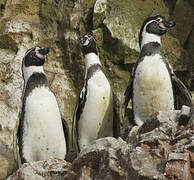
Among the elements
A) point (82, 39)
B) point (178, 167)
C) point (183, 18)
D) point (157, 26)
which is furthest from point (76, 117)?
point (183, 18)

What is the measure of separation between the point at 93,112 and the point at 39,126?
72cm

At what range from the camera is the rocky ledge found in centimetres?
326

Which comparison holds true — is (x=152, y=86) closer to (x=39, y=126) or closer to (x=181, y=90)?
(x=181, y=90)

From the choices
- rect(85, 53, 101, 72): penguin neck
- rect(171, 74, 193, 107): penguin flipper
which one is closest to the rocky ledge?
rect(171, 74, 193, 107): penguin flipper

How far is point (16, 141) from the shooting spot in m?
5.25

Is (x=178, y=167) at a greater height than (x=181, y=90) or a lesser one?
lesser

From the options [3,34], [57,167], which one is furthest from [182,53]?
[57,167]

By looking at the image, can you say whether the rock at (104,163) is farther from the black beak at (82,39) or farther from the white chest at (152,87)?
the black beak at (82,39)

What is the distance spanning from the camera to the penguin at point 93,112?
550 centimetres

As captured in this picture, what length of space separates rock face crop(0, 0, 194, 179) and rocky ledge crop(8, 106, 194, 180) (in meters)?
3.05

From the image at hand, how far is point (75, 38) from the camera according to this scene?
7.60m

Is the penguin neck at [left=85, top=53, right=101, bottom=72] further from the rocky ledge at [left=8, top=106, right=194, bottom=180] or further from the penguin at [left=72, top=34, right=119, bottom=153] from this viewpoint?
the rocky ledge at [left=8, top=106, right=194, bottom=180]

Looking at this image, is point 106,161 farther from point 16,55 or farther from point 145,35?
point 16,55

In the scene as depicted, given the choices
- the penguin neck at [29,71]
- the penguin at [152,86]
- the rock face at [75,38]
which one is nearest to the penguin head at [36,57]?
the penguin neck at [29,71]
